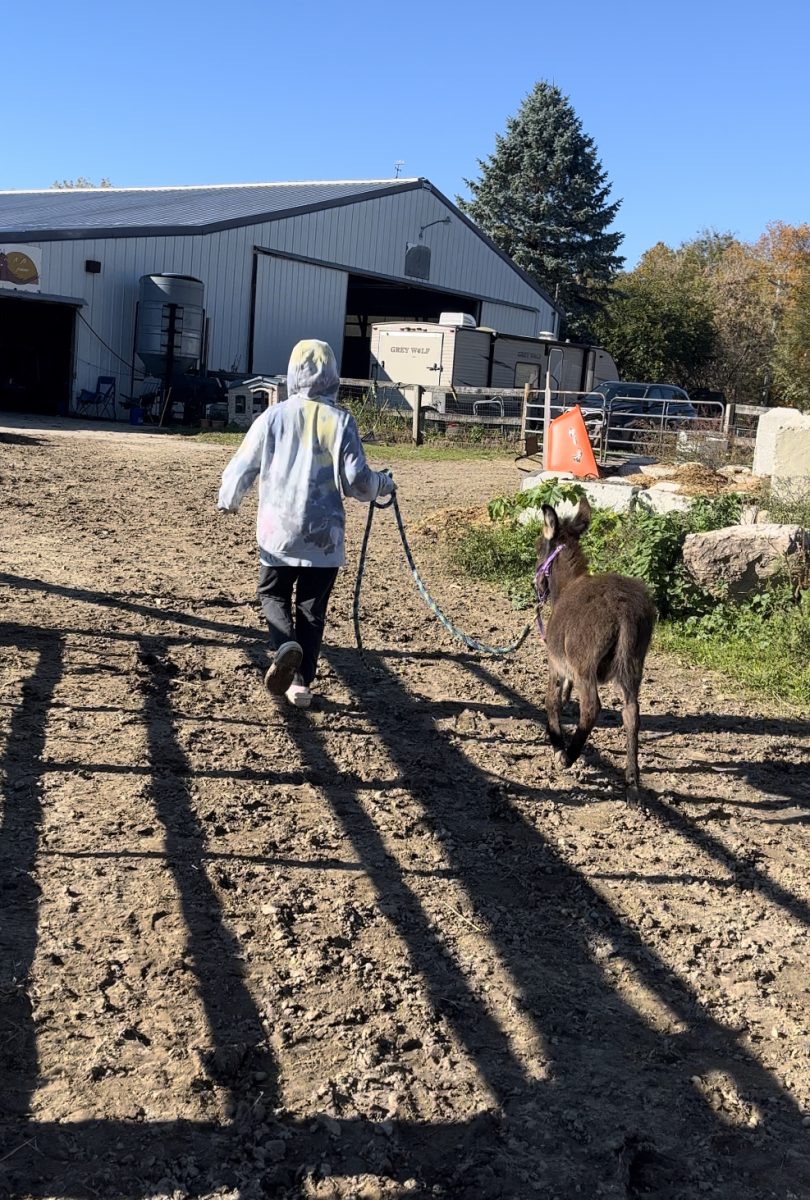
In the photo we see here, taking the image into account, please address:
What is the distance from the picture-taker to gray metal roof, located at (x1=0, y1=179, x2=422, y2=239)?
28547 millimetres

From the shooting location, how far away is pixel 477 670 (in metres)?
7.33

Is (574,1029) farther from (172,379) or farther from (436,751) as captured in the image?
(172,379)

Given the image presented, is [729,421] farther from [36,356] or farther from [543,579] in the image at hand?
[36,356]

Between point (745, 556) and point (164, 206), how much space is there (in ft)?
99.4

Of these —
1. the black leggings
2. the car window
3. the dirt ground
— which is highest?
the car window

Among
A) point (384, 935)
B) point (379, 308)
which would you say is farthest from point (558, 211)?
point (384, 935)

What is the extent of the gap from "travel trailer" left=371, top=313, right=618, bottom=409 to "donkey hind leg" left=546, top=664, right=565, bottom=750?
23.4 m

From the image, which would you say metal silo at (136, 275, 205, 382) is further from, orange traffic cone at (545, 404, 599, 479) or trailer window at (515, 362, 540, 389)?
orange traffic cone at (545, 404, 599, 479)

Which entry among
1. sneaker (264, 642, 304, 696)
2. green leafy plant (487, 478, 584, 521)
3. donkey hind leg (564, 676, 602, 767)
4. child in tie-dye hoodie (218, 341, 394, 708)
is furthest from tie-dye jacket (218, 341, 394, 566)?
green leafy plant (487, 478, 584, 521)

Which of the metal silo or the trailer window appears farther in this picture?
the trailer window

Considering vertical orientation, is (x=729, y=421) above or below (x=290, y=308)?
below

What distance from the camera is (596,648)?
5180 mm

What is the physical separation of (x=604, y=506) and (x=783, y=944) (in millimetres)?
7930

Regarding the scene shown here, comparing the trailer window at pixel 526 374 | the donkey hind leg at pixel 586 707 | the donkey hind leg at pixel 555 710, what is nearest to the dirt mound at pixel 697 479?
the donkey hind leg at pixel 555 710
